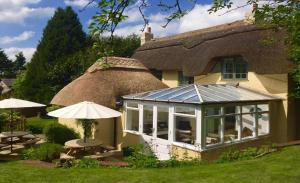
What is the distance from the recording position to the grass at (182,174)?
873 centimetres

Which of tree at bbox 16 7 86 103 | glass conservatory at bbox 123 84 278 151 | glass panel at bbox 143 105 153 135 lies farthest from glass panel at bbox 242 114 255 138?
tree at bbox 16 7 86 103

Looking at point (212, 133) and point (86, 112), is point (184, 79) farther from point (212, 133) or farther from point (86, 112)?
point (86, 112)

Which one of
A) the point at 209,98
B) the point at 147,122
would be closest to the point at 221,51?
the point at 147,122

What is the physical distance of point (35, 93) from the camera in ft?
98.9

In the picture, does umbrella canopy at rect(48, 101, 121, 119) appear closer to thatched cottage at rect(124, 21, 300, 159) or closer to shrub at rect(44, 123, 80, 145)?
thatched cottage at rect(124, 21, 300, 159)

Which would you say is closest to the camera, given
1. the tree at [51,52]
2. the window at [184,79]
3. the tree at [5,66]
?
the window at [184,79]

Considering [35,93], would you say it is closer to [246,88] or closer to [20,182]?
[246,88]

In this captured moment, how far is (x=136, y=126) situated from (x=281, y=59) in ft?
27.3

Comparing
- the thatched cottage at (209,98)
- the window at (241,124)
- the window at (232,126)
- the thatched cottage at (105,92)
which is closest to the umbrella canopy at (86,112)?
the thatched cottage at (209,98)

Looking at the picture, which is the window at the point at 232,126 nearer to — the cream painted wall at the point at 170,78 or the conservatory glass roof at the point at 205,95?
the conservatory glass roof at the point at 205,95

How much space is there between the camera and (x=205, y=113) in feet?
43.3

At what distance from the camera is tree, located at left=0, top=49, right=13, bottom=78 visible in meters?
83.7

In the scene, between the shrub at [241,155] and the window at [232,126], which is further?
the window at [232,126]

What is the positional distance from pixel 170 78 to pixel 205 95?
9481 mm
